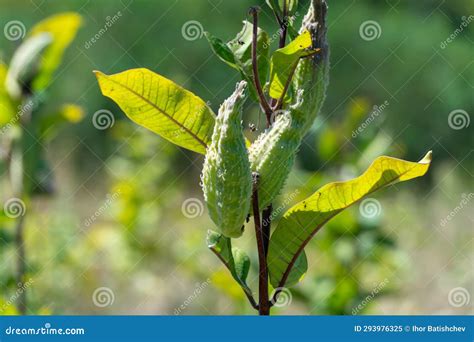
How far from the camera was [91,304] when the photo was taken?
2.72 meters

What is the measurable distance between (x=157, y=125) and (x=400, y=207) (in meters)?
2.25

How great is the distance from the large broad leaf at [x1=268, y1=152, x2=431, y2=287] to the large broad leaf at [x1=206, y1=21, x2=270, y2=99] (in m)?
0.14

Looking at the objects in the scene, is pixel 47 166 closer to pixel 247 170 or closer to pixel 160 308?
pixel 247 170

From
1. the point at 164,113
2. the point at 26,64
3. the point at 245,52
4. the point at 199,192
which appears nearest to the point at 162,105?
the point at 164,113

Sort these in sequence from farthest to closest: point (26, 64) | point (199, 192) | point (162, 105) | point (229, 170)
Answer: point (199, 192) < point (26, 64) < point (162, 105) < point (229, 170)

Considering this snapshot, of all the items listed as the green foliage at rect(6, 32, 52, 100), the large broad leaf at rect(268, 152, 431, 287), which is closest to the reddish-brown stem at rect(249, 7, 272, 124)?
the large broad leaf at rect(268, 152, 431, 287)

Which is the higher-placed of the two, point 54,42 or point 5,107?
point 54,42

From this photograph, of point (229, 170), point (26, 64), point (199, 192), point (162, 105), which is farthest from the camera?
point (199, 192)

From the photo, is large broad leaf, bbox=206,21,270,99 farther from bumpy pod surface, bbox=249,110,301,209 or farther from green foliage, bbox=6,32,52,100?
green foliage, bbox=6,32,52,100

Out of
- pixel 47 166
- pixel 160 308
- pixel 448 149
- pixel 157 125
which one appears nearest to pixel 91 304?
pixel 160 308

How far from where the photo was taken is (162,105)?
85 centimetres

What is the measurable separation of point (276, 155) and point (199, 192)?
14.2 ft

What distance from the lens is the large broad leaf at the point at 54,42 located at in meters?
1.20

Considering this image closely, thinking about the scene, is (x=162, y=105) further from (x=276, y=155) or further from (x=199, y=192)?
(x=199, y=192)
